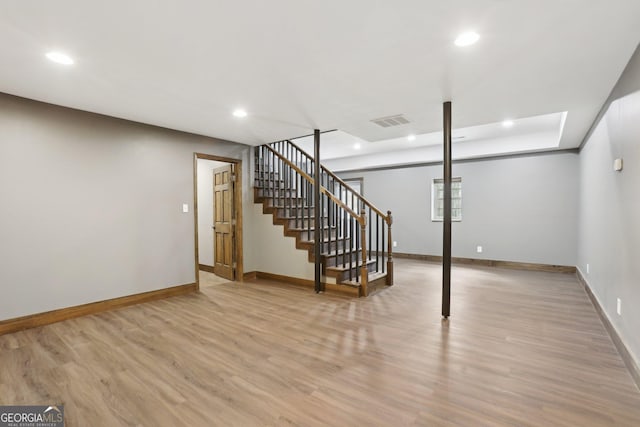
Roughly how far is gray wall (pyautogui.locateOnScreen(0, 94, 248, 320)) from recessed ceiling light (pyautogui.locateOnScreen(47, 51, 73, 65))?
1329 mm

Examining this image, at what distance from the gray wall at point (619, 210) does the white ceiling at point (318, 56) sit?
0.31 m

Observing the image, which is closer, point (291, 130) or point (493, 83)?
point (493, 83)

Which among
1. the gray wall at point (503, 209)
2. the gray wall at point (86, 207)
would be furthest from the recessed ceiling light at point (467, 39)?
the gray wall at point (503, 209)

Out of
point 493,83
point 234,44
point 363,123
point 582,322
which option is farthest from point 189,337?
point 582,322

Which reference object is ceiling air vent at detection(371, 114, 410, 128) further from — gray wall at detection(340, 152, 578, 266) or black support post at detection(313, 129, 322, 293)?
gray wall at detection(340, 152, 578, 266)

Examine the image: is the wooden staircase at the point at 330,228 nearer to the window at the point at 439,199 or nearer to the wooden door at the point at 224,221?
the wooden door at the point at 224,221

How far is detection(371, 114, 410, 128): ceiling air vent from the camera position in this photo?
13.3ft

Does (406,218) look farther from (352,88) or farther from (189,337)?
(189,337)

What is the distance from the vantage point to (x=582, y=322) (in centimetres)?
336

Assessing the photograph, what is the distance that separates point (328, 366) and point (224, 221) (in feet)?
12.9

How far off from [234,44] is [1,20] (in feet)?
4.59

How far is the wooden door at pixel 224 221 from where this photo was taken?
5566 millimetres

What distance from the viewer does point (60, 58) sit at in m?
2.44

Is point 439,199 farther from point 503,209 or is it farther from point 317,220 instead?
point 317,220
